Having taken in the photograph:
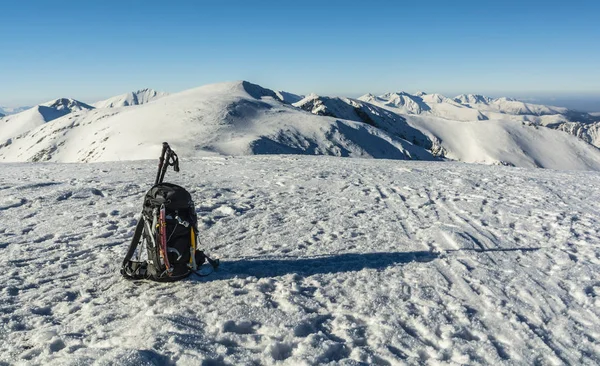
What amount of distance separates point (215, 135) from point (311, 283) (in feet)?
168

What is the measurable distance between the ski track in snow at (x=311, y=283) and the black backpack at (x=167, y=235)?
0.29 m

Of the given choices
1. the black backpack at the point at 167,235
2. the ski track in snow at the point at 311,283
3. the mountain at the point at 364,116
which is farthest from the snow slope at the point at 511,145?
the black backpack at the point at 167,235

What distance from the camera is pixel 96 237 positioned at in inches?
330

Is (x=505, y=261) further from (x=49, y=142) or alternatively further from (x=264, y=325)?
(x=49, y=142)

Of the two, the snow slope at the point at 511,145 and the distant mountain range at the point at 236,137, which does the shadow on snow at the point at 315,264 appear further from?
the snow slope at the point at 511,145

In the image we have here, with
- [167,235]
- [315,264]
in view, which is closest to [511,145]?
[315,264]

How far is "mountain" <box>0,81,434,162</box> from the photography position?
169 feet

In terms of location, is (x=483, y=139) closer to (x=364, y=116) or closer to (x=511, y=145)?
(x=511, y=145)

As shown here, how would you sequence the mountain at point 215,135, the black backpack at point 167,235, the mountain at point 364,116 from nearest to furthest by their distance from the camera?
1. the black backpack at point 167,235
2. the mountain at point 215,135
3. the mountain at point 364,116

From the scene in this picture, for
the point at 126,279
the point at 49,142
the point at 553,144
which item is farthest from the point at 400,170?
the point at 553,144

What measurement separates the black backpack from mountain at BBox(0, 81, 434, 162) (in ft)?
122

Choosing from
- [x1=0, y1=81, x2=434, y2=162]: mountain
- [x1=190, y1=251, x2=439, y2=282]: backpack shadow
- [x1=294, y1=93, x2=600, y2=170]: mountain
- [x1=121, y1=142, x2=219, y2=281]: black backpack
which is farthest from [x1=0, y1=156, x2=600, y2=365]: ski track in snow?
[x1=294, y1=93, x2=600, y2=170]: mountain

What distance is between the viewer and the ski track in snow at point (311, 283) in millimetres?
4707

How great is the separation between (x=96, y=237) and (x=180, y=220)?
12.1ft
